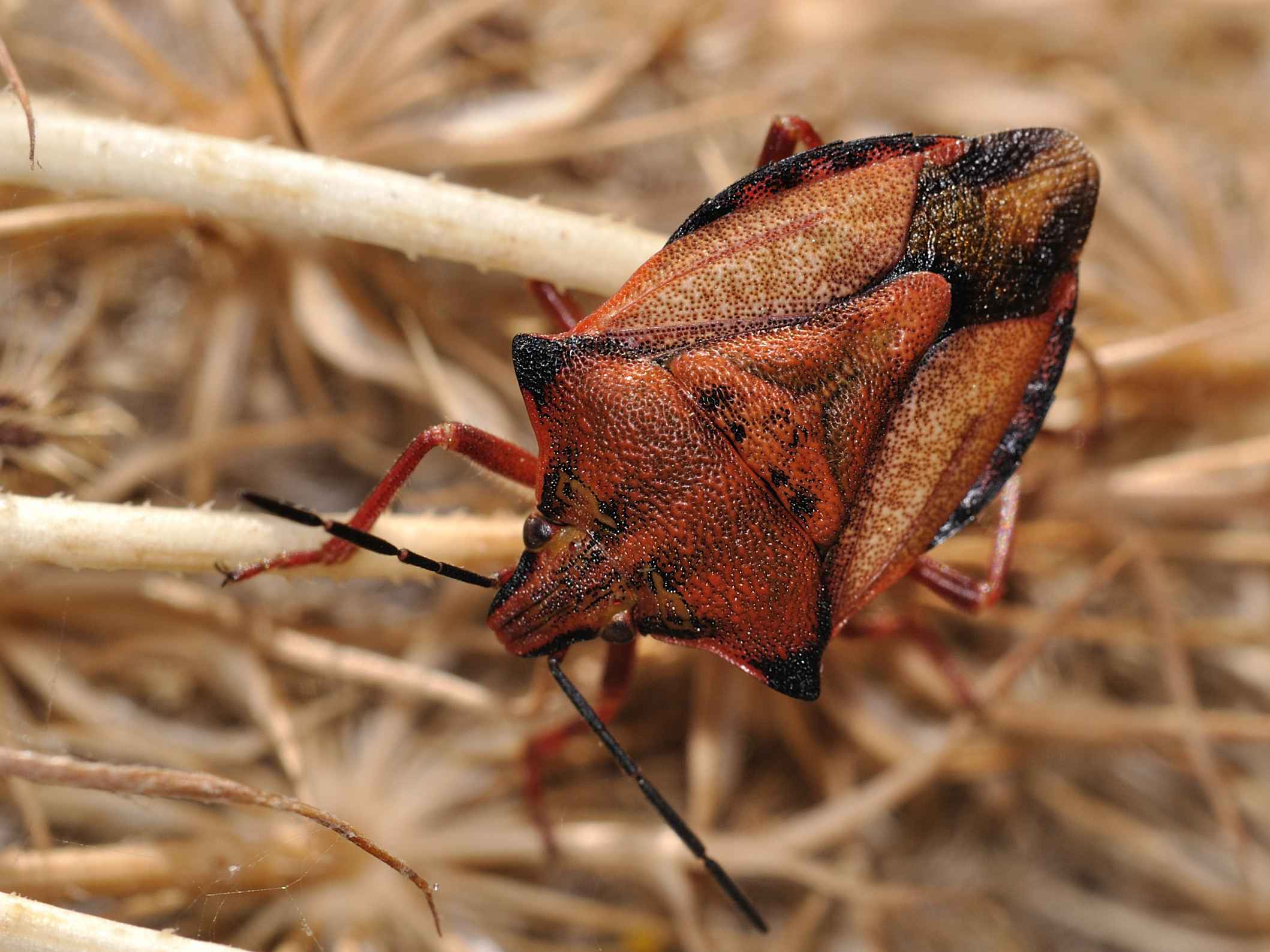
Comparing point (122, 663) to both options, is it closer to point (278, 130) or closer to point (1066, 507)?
point (278, 130)

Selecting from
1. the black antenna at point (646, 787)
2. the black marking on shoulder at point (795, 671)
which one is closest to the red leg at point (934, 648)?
the black marking on shoulder at point (795, 671)

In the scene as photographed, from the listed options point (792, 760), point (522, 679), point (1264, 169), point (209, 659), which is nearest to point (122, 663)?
point (209, 659)

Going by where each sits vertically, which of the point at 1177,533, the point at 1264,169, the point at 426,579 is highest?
the point at 1264,169

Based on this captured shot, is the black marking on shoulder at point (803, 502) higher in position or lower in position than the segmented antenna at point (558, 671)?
higher

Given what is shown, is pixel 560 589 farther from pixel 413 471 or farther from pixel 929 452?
Answer: pixel 929 452

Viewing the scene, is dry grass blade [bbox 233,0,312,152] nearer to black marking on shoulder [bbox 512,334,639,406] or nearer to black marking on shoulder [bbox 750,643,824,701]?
black marking on shoulder [bbox 512,334,639,406]

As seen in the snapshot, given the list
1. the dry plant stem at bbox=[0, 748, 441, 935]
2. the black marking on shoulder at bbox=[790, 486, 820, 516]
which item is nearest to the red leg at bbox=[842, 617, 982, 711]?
the black marking on shoulder at bbox=[790, 486, 820, 516]

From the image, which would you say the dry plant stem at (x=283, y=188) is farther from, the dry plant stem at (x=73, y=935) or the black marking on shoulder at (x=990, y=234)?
the dry plant stem at (x=73, y=935)
